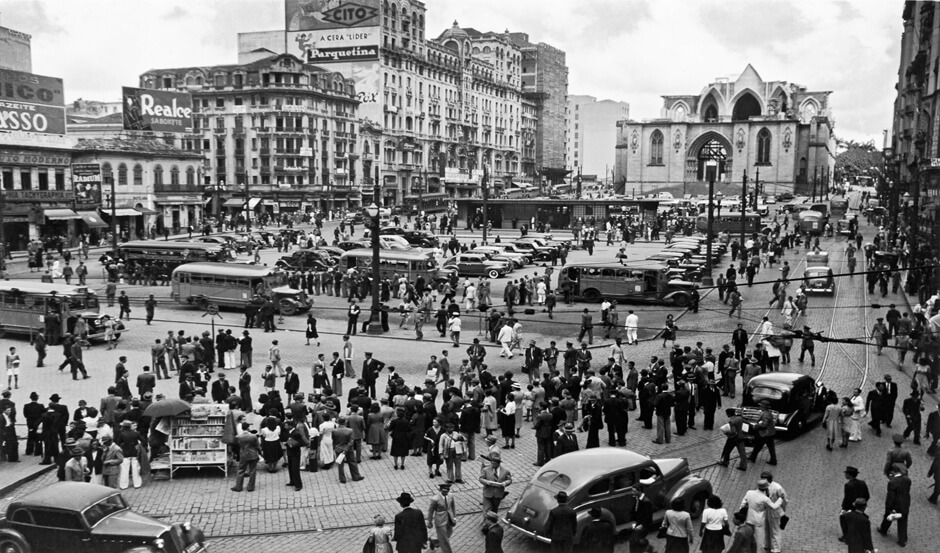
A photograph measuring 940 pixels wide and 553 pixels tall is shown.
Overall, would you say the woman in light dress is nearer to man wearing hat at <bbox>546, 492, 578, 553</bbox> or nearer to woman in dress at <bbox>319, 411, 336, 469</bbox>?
woman in dress at <bbox>319, 411, 336, 469</bbox>

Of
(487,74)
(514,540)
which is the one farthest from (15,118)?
(487,74)

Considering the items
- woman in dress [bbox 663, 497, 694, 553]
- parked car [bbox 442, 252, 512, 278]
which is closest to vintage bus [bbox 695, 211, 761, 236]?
parked car [bbox 442, 252, 512, 278]

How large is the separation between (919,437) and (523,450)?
8094 mm

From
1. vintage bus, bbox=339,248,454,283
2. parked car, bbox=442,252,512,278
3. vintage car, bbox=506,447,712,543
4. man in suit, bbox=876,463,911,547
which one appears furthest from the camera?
parked car, bbox=442,252,512,278

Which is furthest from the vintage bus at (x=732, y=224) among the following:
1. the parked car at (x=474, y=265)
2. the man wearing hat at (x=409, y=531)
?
the man wearing hat at (x=409, y=531)

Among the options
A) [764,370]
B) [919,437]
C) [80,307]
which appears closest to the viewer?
[919,437]

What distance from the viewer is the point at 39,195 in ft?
181

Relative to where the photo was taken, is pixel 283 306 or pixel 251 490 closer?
pixel 251 490

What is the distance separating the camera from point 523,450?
56.0 ft

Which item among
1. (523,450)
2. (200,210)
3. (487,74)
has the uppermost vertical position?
(487,74)

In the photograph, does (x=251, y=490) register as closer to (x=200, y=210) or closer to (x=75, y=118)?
(x=200, y=210)

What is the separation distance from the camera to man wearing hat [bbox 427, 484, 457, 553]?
38.0 feet

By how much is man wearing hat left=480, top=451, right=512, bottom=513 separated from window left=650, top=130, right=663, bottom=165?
116372 millimetres

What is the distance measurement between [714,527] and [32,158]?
182 feet
